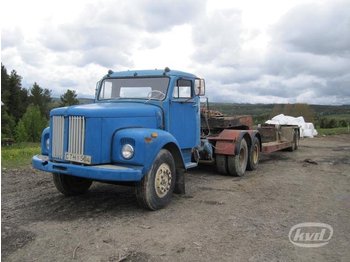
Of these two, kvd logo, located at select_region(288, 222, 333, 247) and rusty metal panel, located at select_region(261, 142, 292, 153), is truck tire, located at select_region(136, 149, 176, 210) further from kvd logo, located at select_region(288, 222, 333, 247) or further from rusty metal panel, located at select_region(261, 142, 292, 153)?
rusty metal panel, located at select_region(261, 142, 292, 153)

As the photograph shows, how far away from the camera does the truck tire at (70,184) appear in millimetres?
7223

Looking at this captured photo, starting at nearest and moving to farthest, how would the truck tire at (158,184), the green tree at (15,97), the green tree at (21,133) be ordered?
the truck tire at (158,184), the green tree at (21,133), the green tree at (15,97)

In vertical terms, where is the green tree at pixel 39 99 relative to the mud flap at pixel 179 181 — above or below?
above

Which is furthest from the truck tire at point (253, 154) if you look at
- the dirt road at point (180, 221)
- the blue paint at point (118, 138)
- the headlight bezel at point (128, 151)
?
the headlight bezel at point (128, 151)

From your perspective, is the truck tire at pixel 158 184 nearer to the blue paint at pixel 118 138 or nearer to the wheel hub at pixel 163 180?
the wheel hub at pixel 163 180

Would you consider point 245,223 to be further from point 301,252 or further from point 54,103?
point 54,103

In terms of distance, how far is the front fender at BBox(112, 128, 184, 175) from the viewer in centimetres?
606

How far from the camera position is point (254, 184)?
8.88 meters

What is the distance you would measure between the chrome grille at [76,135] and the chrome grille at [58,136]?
167mm

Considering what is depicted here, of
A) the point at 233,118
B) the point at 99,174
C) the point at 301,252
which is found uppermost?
the point at 233,118

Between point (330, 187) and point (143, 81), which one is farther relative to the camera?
point (330, 187)

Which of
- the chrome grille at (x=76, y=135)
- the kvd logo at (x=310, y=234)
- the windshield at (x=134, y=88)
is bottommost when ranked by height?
the kvd logo at (x=310, y=234)

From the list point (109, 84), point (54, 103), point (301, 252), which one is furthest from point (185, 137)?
point (54, 103)

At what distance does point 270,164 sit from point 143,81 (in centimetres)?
606
